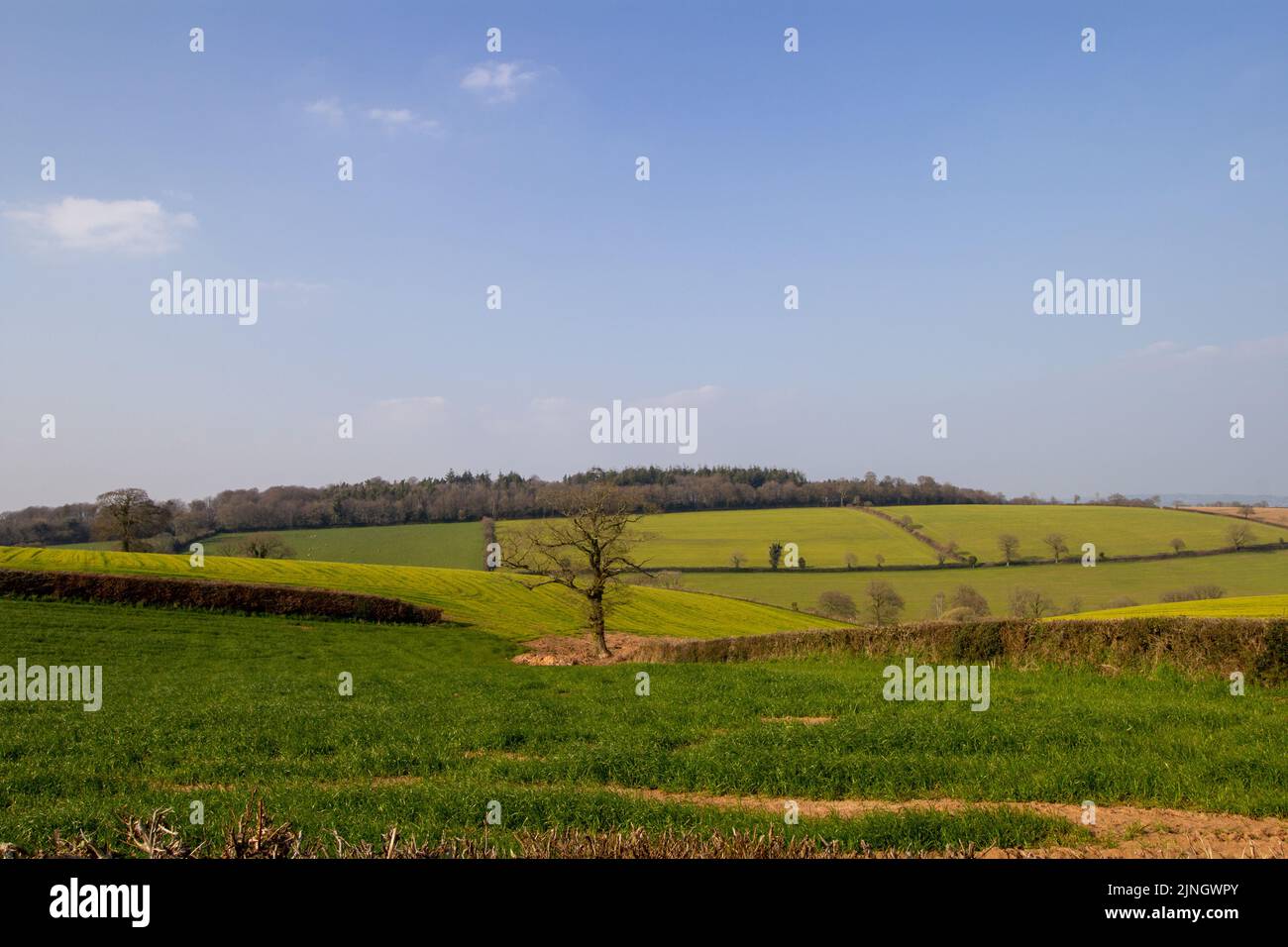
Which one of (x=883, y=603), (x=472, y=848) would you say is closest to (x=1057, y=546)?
(x=883, y=603)

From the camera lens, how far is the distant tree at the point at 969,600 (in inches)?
2864

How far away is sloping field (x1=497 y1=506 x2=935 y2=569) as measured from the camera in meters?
99.2

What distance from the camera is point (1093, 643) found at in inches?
718

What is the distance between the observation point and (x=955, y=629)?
20781 millimetres

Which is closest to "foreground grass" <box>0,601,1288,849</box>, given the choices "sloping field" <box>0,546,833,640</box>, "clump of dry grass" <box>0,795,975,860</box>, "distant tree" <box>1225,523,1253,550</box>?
"clump of dry grass" <box>0,795,975,860</box>

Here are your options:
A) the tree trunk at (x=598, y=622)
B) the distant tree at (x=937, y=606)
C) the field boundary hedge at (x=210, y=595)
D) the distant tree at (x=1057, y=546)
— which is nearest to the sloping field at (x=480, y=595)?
the field boundary hedge at (x=210, y=595)

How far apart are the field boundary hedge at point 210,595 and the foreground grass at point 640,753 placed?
979 inches

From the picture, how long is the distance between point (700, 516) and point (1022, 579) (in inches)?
2022

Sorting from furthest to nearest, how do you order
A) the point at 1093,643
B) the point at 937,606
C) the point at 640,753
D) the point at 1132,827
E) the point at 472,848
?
the point at 937,606
the point at 1093,643
the point at 640,753
the point at 1132,827
the point at 472,848

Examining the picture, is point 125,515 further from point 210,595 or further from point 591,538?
point 591,538

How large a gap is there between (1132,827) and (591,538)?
34.2 meters

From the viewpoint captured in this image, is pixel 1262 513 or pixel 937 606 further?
pixel 1262 513
